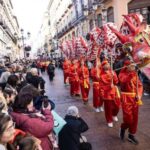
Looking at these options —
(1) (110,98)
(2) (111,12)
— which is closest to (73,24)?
(2) (111,12)

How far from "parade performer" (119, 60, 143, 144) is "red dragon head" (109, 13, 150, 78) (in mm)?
453

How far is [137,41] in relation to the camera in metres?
7.97

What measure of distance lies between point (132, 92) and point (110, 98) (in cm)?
176

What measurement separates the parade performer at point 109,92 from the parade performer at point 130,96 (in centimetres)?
161

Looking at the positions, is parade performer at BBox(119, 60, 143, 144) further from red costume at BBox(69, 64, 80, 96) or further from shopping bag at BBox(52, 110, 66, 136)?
red costume at BBox(69, 64, 80, 96)

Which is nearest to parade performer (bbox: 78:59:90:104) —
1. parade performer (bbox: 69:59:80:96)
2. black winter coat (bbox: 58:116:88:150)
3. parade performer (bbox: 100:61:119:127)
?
parade performer (bbox: 69:59:80:96)

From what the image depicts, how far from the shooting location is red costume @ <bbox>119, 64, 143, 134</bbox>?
8.59 metres

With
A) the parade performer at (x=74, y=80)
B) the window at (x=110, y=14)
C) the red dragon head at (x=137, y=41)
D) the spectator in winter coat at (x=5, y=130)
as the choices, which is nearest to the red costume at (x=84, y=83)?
the parade performer at (x=74, y=80)

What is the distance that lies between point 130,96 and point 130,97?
22 millimetres

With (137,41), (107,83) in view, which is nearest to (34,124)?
(137,41)

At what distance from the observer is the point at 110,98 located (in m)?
10.4

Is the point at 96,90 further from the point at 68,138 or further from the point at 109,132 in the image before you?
the point at 68,138

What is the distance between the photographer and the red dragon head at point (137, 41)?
7.79 metres

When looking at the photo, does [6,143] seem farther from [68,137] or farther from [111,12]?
[111,12]
